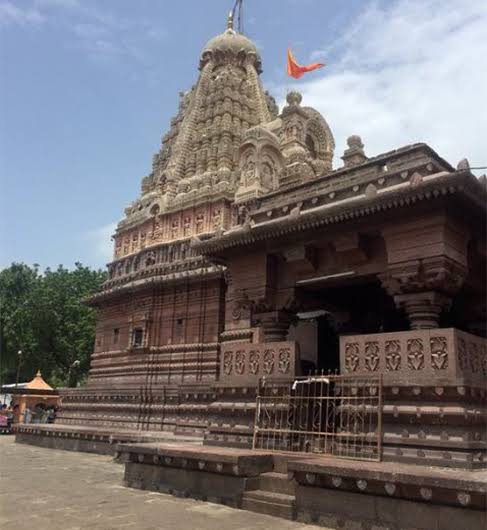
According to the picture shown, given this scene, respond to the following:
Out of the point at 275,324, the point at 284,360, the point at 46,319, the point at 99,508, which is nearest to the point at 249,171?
the point at 275,324

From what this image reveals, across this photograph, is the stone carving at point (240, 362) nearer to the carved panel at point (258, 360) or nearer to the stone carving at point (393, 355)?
the carved panel at point (258, 360)

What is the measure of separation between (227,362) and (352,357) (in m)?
2.97

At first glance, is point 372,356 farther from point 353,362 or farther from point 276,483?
point 276,483

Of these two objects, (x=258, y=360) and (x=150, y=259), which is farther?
(x=150, y=259)

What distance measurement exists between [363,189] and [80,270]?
37177 mm

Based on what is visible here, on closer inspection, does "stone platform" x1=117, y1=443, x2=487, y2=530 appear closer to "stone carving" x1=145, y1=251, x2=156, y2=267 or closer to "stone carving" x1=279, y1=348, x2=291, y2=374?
"stone carving" x1=279, y1=348, x2=291, y2=374

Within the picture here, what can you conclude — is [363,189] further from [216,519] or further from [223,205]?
[223,205]

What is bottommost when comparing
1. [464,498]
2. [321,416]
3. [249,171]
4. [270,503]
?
[270,503]

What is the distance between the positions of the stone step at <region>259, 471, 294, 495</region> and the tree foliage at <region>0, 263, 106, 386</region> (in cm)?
3280

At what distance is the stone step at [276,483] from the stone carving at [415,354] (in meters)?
2.60

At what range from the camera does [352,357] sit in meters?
9.17

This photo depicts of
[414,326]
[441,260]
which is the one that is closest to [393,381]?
[414,326]

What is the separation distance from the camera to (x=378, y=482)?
6.53m

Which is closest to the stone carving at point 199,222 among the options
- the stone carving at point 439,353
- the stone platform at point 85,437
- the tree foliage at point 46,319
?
the stone platform at point 85,437
